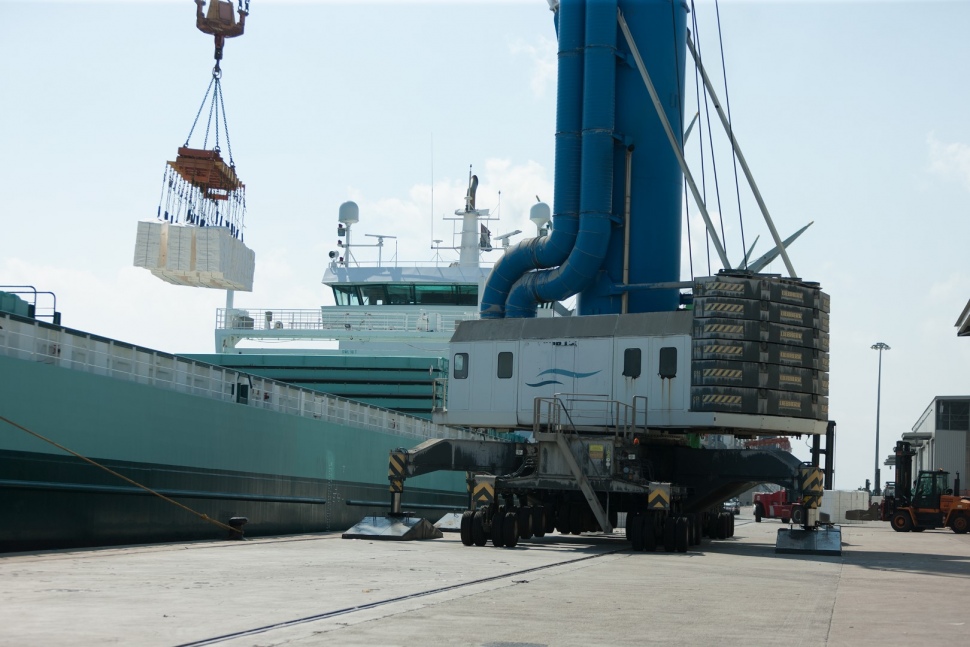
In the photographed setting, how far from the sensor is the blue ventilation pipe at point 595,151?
28.1 meters

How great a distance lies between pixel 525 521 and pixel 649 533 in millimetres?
2444

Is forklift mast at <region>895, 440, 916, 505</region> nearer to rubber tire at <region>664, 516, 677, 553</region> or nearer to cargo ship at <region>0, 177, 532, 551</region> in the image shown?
cargo ship at <region>0, 177, 532, 551</region>

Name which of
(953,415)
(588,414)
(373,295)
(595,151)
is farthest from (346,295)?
(953,415)

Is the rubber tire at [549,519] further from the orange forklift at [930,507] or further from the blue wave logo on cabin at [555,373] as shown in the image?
the orange forklift at [930,507]

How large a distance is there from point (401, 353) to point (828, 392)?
63.6ft

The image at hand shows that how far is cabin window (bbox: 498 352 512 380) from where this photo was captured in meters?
26.5

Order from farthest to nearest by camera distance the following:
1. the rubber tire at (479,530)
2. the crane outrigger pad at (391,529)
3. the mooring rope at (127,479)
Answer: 1. the crane outrigger pad at (391,529)
2. the rubber tire at (479,530)
3. the mooring rope at (127,479)

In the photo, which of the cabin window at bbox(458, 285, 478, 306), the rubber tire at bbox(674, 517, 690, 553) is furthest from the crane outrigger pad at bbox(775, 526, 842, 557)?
the cabin window at bbox(458, 285, 478, 306)

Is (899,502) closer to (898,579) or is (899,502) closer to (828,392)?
(828,392)

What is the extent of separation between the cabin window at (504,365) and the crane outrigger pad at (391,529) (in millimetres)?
3729

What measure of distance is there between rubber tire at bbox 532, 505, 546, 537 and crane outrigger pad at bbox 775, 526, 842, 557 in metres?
4.70

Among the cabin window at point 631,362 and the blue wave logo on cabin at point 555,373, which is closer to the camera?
the cabin window at point 631,362

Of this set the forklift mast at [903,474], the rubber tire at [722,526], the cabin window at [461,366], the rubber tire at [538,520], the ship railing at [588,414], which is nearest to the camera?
the ship railing at [588,414]

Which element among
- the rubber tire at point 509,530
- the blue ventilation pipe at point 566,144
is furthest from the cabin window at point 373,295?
the rubber tire at point 509,530
